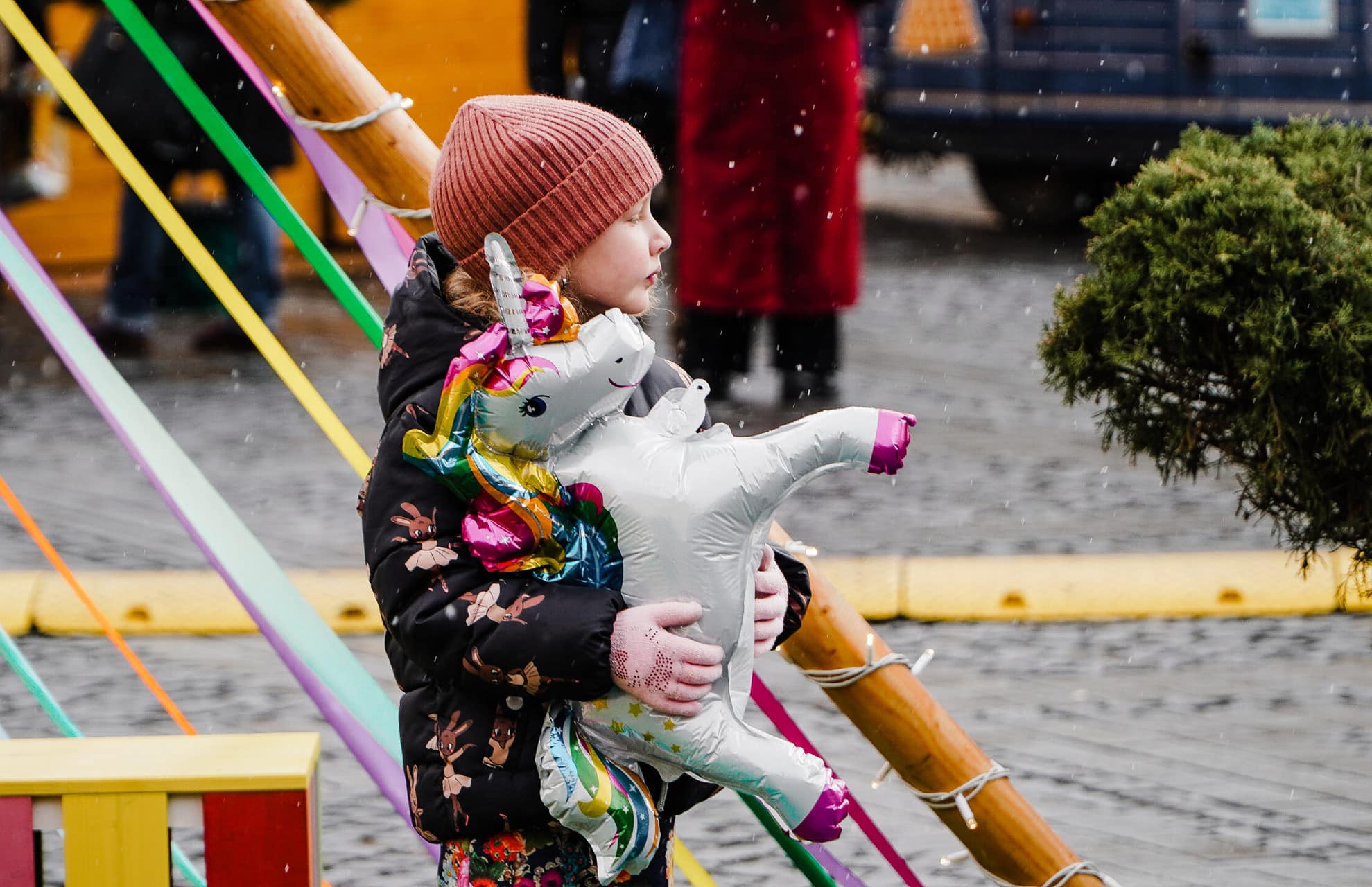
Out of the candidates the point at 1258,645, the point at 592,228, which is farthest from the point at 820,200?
the point at 592,228

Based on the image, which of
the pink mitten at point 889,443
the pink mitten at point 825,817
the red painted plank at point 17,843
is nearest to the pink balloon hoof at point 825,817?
the pink mitten at point 825,817

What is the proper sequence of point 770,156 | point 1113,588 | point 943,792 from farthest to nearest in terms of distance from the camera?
point 770,156
point 1113,588
point 943,792

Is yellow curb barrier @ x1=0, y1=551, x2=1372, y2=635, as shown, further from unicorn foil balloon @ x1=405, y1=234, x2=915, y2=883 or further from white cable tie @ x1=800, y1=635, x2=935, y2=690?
unicorn foil balloon @ x1=405, y1=234, x2=915, y2=883

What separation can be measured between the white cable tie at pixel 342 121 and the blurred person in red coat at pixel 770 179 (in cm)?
457

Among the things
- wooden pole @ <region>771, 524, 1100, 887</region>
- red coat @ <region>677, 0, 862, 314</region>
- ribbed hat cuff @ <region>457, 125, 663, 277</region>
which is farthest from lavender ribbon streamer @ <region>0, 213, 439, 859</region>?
red coat @ <region>677, 0, 862, 314</region>

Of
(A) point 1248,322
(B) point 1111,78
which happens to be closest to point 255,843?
(A) point 1248,322

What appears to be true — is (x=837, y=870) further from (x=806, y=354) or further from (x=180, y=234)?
(x=806, y=354)

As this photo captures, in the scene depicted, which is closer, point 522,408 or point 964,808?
point 522,408

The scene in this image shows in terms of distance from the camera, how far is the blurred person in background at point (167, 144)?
8297mm

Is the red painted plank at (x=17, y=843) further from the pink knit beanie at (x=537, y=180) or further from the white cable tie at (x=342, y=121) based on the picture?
the white cable tie at (x=342, y=121)

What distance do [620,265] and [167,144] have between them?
23.1 ft

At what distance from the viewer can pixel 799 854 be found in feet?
8.50

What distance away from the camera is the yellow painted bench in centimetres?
203

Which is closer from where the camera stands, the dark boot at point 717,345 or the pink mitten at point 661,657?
the pink mitten at point 661,657
